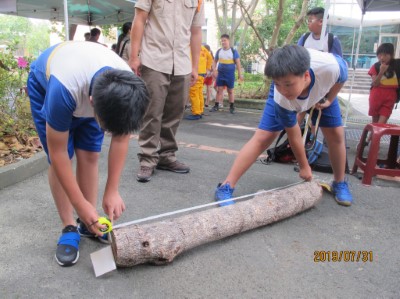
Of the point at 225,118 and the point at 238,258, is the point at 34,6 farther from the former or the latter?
the point at 238,258

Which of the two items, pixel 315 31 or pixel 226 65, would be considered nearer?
pixel 315 31

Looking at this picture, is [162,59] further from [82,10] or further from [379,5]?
[82,10]

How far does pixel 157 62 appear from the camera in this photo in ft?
10.4

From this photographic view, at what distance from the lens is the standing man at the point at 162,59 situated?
3141 mm

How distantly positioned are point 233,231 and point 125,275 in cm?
75

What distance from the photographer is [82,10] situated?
997 cm

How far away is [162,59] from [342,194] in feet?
6.33

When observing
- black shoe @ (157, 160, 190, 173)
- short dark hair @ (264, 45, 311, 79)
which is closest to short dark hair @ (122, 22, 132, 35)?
black shoe @ (157, 160, 190, 173)

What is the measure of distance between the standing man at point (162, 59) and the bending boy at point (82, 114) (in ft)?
3.41

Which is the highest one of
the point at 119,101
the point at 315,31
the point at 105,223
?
the point at 315,31

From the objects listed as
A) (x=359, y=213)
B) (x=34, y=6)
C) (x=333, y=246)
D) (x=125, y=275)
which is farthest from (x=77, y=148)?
(x=34, y=6)

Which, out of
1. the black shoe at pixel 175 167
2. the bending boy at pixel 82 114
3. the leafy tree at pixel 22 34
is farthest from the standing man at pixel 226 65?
the bending boy at pixel 82 114

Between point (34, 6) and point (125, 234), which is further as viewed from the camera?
point (34, 6)

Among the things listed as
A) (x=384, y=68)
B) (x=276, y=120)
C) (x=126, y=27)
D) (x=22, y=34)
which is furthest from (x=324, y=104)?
(x=22, y=34)
